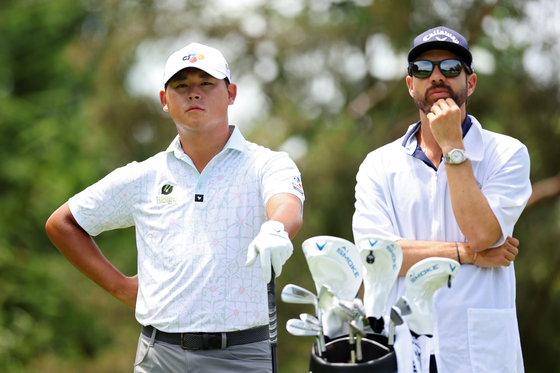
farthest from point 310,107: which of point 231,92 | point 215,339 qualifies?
point 215,339

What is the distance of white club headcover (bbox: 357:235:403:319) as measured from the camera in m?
1.86

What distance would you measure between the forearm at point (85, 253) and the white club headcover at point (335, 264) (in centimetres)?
149

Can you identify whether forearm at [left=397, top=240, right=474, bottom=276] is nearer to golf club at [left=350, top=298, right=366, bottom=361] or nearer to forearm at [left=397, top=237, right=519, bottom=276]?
forearm at [left=397, top=237, right=519, bottom=276]

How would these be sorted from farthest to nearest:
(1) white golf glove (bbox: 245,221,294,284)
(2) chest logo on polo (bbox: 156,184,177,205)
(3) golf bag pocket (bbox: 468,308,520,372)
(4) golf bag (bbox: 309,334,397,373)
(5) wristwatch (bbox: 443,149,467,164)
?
(2) chest logo on polo (bbox: 156,184,177,205) < (5) wristwatch (bbox: 443,149,467,164) < (3) golf bag pocket (bbox: 468,308,520,372) < (1) white golf glove (bbox: 245,221,294,284) < (4) golf bag (bbox: 309,334,397,373)

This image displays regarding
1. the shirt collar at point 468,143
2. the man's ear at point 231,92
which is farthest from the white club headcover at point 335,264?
the man's ear at point 231,92

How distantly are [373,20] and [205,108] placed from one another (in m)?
5.20

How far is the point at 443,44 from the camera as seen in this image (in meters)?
2.69

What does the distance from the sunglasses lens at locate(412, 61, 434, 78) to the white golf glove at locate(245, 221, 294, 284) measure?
103 centimetres

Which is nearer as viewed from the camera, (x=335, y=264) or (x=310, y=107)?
(x=335, y=264)

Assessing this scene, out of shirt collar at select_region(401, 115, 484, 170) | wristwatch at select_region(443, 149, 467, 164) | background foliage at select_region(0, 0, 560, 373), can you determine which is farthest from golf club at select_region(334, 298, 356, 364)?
background foliage at select_region(0, 0, 560, 373)

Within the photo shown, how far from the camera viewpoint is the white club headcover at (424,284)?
1853 mm

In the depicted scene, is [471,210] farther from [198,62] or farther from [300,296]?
[198,62]

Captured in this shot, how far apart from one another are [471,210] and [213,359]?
1138 mm

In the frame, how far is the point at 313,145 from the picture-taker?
7250 millimetres
